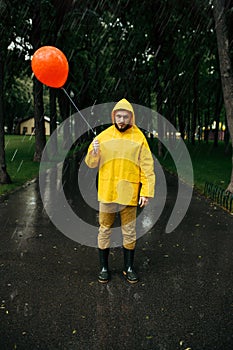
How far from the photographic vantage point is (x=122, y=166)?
4594mm

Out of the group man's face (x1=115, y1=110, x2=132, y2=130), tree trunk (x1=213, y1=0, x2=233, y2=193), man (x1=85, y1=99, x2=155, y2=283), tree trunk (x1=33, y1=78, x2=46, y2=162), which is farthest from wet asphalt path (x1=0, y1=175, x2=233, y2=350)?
tree trunk (x1=33, y1=78, x2=46, y2=162)

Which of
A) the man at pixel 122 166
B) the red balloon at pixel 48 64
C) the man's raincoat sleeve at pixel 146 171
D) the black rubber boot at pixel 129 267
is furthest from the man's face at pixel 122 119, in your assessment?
the black rubber boot at pixel 129 267

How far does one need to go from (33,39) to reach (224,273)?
54.9 ft

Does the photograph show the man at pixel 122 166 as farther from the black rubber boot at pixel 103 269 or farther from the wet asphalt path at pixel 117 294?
the wet asphalt path at pixel 117 294

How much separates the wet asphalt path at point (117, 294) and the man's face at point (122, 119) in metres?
2.04

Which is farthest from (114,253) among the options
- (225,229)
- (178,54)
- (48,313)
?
(178,54)

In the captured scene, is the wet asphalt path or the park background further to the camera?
the park background

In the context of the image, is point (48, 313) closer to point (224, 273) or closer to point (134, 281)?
point (134, 281)

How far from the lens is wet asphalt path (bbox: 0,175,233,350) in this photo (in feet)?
11.0

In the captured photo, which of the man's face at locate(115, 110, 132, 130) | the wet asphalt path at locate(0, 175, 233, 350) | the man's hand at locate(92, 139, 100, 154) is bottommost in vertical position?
the wet asphalt path at locate(0, 175, 233, 350)

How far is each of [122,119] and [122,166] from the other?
1.97 ft

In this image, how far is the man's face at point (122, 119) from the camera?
4554 mm

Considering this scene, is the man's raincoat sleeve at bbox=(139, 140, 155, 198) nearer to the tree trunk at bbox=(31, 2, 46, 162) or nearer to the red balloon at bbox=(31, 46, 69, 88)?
the red balloon at bbox=(31, 46, 69, 88)

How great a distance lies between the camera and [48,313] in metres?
A: 3.79
